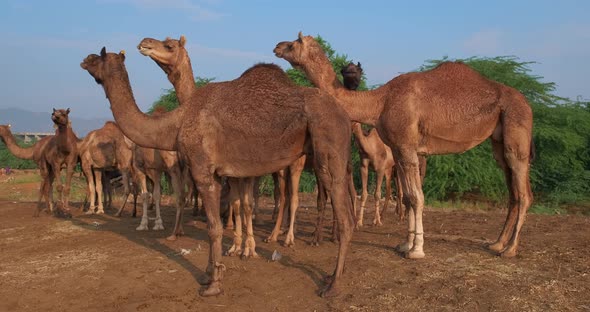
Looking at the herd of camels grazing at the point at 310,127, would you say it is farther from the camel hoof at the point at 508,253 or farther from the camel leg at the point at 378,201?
the camel leg at the point at 378,201

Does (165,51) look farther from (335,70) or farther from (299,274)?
(335,70)

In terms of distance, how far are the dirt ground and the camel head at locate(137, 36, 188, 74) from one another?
3082 mm

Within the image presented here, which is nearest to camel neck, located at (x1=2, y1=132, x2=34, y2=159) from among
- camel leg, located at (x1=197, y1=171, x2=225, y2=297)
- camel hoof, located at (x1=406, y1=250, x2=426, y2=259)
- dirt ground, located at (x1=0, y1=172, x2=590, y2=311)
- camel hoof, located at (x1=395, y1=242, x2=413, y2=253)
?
dirt ground, located at (x1=0, y1=172, x2=590, y2=311)

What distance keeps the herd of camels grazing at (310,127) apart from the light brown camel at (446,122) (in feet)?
0.05

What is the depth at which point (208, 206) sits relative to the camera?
648 centimetres

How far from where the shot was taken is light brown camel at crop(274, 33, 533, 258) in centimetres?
735

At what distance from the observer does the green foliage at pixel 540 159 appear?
2084cm

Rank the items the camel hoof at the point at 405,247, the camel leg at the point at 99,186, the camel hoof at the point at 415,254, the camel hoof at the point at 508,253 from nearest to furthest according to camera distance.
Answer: the camel hoof at the point at 415,254
the camel hoof at the point at 508,253
the camel hoof at the point at 405,247
the camel leg at the point at 99,186

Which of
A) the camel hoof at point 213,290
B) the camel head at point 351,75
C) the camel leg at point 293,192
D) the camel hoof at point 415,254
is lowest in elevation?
the camel hoof at point 213,290

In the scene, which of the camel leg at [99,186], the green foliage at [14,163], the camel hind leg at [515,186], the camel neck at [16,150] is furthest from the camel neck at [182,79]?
the green foliage at [14,163]

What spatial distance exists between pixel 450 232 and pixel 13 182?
23.8m

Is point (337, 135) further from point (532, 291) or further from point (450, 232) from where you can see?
point (450, 232)

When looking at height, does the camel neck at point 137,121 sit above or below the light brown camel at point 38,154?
above

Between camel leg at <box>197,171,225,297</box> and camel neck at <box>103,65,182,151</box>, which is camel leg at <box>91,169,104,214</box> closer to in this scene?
camel neck at <box>103,65,182,151</box>
